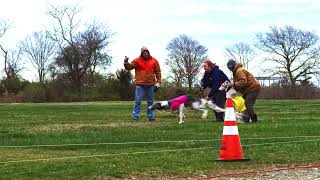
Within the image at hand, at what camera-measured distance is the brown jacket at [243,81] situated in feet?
50.4

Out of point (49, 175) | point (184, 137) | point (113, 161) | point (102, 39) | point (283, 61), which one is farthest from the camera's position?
point (283, 61)

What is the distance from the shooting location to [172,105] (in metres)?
15.7

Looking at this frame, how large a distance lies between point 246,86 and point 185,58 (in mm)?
86799

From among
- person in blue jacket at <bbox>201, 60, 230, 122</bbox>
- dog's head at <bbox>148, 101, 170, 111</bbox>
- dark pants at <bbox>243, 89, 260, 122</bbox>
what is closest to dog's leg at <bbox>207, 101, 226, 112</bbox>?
person in blue jacket at <bbox>201, 60, 230, 122</bbox>

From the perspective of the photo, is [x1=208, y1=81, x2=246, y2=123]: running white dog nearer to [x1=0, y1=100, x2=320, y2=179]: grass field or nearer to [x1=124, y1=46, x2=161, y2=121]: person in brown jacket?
[x1=0, y1=100, x2=320, y2=179]: grass field

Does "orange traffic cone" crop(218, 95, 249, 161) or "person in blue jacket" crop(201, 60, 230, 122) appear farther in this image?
"person in blue jacket" crop(201, 60, 230, 122)

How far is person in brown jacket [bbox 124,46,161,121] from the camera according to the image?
16.3 m

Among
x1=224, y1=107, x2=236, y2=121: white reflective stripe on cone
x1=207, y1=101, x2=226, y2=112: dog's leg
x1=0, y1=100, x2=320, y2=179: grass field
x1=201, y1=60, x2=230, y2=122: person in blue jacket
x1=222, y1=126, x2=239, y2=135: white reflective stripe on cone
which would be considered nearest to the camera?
x1=0, y1=100, x2=320, y2=179: grass field

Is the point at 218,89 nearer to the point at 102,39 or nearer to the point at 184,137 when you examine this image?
the point at 184,137

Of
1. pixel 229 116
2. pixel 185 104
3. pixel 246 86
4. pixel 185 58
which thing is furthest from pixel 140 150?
pixel 185 58

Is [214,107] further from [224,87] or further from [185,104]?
[185,104]

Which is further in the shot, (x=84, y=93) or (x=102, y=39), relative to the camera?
(x=102, y=39)

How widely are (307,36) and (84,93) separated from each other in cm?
4021

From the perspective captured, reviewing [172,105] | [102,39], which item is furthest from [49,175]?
[102,39]
